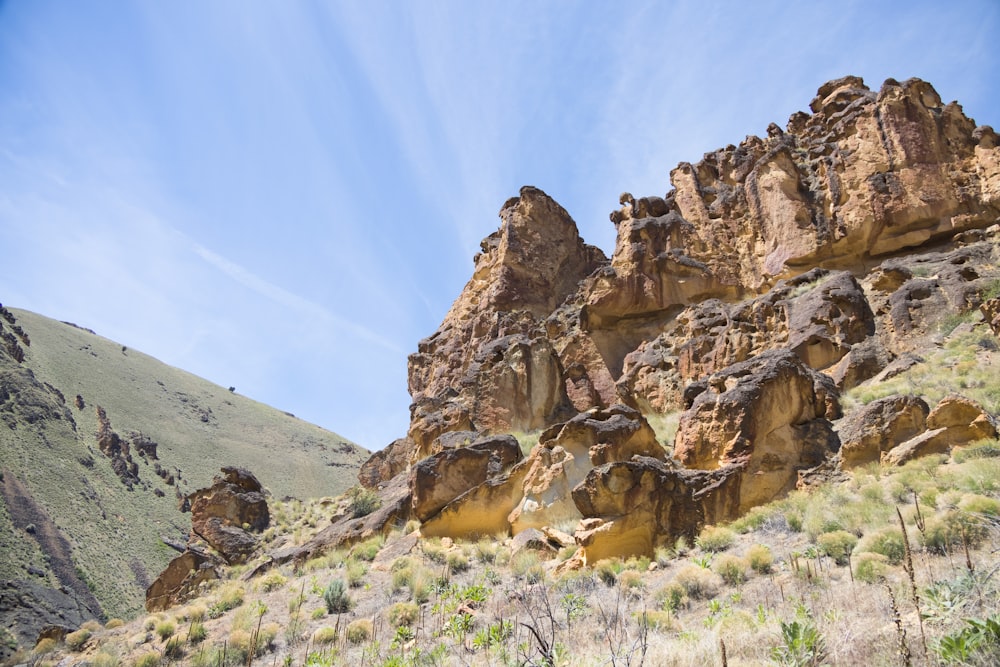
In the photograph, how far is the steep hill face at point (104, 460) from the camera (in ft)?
121

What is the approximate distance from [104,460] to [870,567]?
6218 cm

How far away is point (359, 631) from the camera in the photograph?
418 inches

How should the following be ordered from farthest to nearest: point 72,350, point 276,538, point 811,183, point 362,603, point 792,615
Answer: point 72,350 → point 811,183 → point 276,538 → point 362,603 → point 792,615

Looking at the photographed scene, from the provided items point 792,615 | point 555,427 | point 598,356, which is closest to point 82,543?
point 598,356

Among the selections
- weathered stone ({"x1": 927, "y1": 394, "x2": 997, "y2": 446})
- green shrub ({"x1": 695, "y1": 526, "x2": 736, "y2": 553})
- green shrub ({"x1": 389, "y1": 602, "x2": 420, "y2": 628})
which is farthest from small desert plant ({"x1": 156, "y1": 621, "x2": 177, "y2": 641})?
weathered stone ({"x1": 927, "y1": 394, "x2": 997, "y2": 446})

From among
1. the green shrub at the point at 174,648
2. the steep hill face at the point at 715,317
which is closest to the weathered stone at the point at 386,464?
the steep hill face at the point at 715,317

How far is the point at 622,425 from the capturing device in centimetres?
1520

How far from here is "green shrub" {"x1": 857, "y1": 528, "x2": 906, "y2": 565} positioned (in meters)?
8.23

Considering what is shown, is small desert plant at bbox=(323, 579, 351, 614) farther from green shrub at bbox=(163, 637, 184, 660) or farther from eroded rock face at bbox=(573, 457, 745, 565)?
eroded rock face at bbox=(573, 457, 745, 565)

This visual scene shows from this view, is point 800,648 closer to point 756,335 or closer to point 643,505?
point 643,505

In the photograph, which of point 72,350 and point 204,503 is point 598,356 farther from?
point 72,350

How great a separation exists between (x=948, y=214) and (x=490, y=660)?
82.8ft

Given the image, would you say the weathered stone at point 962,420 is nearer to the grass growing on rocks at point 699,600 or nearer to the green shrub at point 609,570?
the grass growing on rocks at point 699,600

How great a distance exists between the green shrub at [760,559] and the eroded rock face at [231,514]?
813 inches
